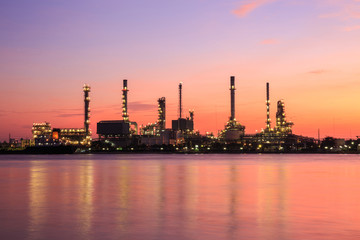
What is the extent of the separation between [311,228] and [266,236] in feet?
8.56

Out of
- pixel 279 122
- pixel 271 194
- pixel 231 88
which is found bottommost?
pixel 271 194

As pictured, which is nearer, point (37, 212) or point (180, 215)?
point (180, 215)

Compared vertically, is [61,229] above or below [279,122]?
below

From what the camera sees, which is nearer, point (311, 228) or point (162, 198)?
point (311, 228)

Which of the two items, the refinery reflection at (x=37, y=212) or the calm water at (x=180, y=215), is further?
the refinery reflection at (x=37, y=212)

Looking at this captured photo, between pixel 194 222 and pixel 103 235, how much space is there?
4.27 meters

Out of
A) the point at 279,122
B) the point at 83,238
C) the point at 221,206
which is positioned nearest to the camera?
the point at 83,238

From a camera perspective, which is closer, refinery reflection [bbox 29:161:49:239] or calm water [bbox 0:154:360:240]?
calm water [bbox 0:154:360:240]

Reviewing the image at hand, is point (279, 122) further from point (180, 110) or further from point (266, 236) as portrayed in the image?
point (266, 236)

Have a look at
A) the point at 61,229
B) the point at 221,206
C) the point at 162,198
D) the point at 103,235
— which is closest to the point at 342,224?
the point at 221,206

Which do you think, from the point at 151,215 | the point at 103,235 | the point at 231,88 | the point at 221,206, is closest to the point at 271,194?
the point at 221,206

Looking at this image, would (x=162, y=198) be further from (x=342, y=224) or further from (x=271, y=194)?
(x=342, y=224)

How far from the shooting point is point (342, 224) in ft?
59.3

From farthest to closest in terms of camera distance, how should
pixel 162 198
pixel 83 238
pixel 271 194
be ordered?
pixel 271 194
pixel 162 198
pixel 83 238
